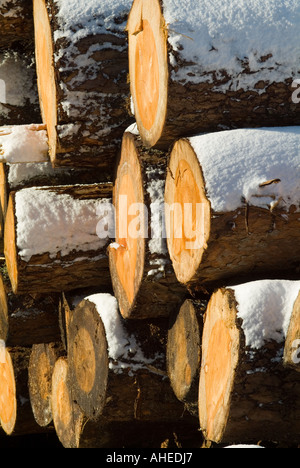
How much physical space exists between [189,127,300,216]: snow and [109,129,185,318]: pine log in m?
0.36

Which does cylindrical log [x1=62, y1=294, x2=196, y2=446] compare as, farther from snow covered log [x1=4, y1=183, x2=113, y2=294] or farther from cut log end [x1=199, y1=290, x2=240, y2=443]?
cut log end [x1=199, y1=290, x2=240, y2=443]

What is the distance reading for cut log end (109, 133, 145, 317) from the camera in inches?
91.3

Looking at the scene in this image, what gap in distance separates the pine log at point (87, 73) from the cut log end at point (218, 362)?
2.93 ft

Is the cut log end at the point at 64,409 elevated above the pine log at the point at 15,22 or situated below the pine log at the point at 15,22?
below

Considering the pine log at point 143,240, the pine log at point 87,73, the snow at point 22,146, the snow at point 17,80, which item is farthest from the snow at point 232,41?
the snow at point 17,80

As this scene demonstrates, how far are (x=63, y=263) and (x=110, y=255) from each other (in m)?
0.19

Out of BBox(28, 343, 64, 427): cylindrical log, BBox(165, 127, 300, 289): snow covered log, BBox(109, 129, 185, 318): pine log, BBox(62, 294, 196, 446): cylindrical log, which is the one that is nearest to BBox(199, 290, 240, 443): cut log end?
BBox(165, 127, 300, 289): snow covered log

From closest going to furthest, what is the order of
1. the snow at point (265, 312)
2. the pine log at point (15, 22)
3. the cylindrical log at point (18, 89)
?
the snow at point (265, 312), the pine log at point (15, 22), the cylindrical log at point (18, 89)

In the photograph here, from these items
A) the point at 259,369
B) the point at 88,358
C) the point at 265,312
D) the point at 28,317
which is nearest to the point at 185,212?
the point at 265,312

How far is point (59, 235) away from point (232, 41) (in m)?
1.06

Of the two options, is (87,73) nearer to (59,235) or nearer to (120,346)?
(59,235)

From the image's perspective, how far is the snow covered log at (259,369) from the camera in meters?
1.88

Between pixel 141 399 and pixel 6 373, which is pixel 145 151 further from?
pixel 6 373

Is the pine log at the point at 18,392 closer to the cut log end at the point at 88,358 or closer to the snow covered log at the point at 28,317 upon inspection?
the snow covered log at the point at 28,317
